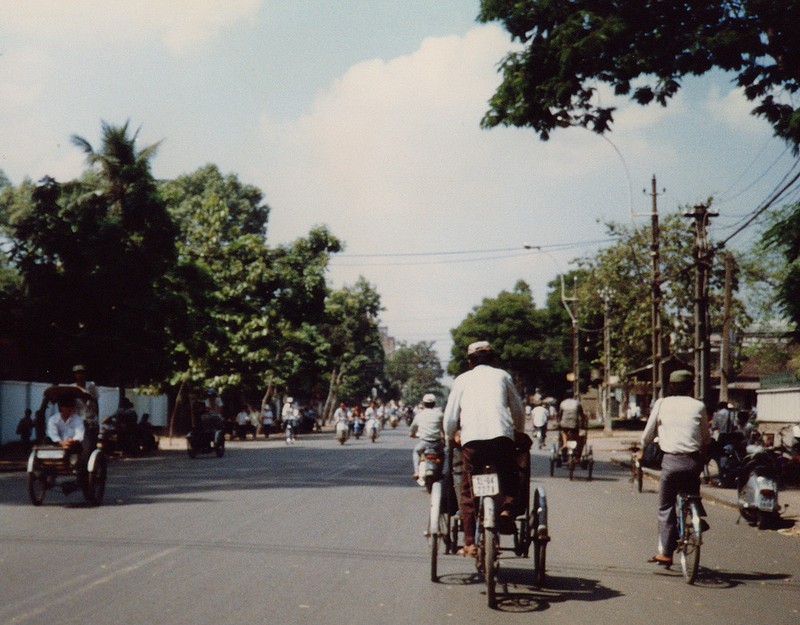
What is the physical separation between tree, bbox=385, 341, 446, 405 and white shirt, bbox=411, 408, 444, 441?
12914cm

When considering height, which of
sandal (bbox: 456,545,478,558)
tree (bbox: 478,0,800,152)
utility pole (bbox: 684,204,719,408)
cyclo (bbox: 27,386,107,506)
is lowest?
sandal (bbox: 456,545,478,558)

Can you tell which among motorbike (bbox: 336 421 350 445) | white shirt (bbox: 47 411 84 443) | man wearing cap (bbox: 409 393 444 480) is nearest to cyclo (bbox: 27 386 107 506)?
white shirt (bbox: 47 411 84 443)

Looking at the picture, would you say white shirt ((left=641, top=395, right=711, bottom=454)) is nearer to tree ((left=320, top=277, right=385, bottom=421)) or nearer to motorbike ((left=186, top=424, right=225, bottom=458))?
motorbike ((left=186, top=424, right=225, bottom=458))

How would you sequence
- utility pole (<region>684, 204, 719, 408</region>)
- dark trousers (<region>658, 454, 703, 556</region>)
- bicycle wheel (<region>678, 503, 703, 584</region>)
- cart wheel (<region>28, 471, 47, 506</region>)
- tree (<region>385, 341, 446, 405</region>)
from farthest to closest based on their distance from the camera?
tree (<region>385, 341, 446, 405</region>), utility pole (<region>684, 204, 719, 408</region>), cart wheel (<region>28, 471, 47, 506</region>), dark trousers (<region>658, 454, 703, 556</region>), bicycle wheel (<region>678, 503, 703, 584</region>)

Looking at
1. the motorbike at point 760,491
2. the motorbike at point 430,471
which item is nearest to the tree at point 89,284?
the motorbike at point 430,471

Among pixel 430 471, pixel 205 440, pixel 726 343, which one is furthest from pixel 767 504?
pixel 726 343

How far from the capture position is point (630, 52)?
1496 cm

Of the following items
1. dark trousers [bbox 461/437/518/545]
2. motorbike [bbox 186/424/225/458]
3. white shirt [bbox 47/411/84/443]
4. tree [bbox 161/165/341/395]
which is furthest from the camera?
tree [bbox 161/165/341/395]

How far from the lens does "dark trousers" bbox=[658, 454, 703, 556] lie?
9172 mm

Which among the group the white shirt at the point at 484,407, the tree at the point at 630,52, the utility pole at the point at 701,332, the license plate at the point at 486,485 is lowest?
the license plate at the point at 486,485

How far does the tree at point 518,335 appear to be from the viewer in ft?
315

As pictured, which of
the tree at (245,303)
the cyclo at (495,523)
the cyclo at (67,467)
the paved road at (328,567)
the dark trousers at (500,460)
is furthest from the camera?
the tree at (245,303)

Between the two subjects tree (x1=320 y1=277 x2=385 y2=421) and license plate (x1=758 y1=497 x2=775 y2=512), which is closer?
license plate (x1=758 y1=497 x2=775 y2=512)

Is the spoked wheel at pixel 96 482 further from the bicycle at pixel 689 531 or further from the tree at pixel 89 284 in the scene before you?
Result: the tree at pixel 89 284
